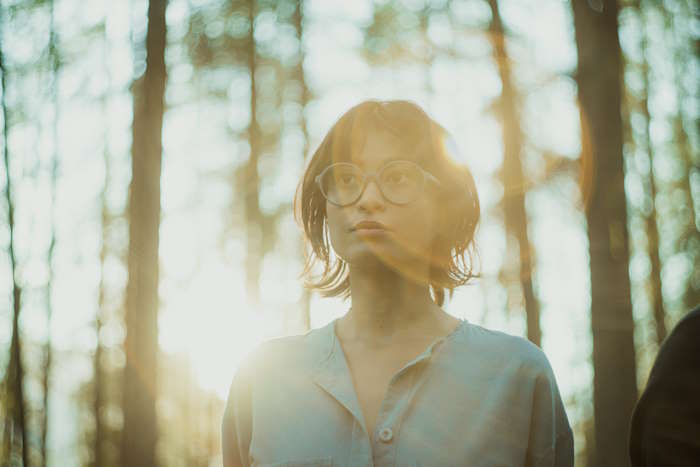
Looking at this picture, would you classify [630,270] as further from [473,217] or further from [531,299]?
[531,299]

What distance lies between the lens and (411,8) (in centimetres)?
1089

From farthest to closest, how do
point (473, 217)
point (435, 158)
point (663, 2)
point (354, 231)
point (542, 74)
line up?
1. point (663, 2)
2. point (542, 74)
3. point (473, 217)
4. point (435, 158)
5. point (354, 231)

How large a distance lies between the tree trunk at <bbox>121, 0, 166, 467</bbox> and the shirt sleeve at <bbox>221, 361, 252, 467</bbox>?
563cm

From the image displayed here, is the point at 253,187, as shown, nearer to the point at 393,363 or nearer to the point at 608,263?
the point at 608,263

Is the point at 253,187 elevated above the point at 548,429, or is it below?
above

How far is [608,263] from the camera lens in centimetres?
497

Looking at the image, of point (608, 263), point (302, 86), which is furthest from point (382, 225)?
point (302, 86)

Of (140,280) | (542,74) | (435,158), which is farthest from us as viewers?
(542,74)

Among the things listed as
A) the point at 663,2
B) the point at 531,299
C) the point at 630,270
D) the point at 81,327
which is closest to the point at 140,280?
the point at 531,299

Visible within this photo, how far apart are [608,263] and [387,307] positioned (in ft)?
10.2

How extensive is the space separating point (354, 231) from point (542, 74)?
7.11 m

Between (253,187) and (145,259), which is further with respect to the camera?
(253,187)

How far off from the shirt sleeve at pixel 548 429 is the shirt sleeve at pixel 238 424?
40.9 inches

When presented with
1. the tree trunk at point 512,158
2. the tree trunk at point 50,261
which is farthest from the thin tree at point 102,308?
the tree trunk at point 512,158
